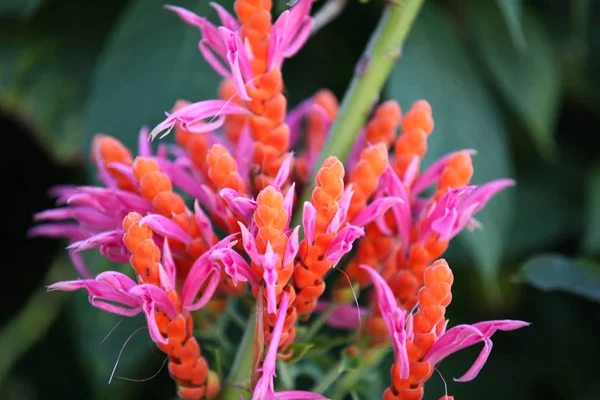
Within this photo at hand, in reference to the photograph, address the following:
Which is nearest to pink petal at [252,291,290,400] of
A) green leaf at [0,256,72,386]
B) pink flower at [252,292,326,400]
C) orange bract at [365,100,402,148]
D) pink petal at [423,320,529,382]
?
pink flower at [252,292,326,400]

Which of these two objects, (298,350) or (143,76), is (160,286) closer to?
(298,350)

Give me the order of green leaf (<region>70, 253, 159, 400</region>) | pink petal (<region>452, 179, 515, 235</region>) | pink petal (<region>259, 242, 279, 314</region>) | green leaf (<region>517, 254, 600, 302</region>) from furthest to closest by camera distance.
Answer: green leaf (<region>70, 253, 159, 400</region>), green leaf (<region>517, 254, 600, 302</region>), pink petal (<region>452, 179, 515, 235</region>), pink petal (<region>259, 242, 279, 314</region>)

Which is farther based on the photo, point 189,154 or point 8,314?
point 8,314

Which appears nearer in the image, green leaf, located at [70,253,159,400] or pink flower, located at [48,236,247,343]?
pink flower, located at [48,236,247,343]

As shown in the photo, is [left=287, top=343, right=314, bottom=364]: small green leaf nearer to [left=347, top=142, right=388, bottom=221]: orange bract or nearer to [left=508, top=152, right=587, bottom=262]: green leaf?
[left=347, top=142, right=388, bottom=221]: orange bract

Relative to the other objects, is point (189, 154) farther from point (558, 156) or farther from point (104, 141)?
point (558, 156)

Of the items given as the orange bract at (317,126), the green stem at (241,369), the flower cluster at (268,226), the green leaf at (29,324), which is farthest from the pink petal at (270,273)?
the green leaf at (29,324)

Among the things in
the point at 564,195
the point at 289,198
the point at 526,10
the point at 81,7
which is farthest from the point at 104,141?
the point at 564,195

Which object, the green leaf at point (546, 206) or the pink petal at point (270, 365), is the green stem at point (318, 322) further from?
the green leaf at point (546, 206)
